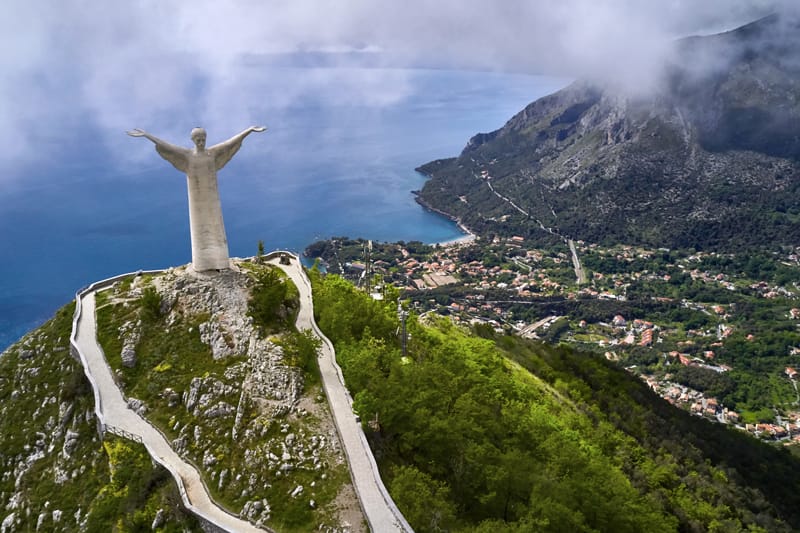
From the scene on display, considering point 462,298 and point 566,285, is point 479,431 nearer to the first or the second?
point 462,298

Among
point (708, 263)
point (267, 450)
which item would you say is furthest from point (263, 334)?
point (708, 263)

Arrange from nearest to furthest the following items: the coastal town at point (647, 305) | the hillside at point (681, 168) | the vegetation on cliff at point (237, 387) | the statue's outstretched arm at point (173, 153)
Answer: the vegetation on cliff at point (237, 387) → the statue's outstretched arm at point (173, 153) → the coastal town at point (647, 305) → the hillside at point (681, 168)

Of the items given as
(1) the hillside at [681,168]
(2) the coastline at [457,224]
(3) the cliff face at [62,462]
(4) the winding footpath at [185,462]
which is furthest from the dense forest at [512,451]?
(1) the hillside at [681,168]

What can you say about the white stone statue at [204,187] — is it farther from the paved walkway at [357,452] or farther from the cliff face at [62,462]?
the cliff face at [62,462]

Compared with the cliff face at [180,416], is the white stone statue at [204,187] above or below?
above

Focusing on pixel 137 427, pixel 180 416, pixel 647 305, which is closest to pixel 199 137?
pixel 180 416

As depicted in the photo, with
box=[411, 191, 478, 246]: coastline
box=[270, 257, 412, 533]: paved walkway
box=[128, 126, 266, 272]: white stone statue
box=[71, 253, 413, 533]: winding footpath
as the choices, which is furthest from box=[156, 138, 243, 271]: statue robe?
box=[411, 191, 478, 246]: coastline
